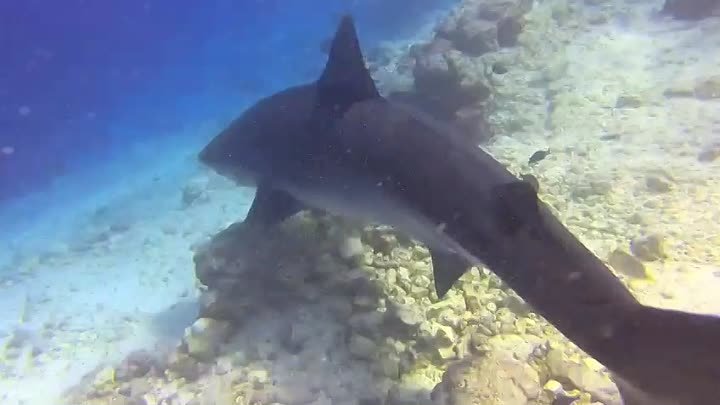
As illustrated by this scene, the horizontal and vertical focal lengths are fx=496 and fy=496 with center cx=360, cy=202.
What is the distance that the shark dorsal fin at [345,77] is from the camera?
3.36 metres

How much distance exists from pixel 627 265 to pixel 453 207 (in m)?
2.55

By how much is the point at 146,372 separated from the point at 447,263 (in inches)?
129

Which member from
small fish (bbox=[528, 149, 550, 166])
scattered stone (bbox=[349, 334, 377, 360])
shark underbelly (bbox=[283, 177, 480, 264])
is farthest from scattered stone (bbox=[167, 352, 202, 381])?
small fish (bbox=[528, 149, 550, 166])

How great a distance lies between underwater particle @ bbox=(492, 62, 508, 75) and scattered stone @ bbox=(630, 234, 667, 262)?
5.70 meters

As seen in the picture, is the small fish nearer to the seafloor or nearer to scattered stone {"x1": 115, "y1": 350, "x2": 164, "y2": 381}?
the seafloor

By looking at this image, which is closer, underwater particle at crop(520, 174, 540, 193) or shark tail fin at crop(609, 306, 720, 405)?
shark tail fin at crop(609, 306, 720, 405)

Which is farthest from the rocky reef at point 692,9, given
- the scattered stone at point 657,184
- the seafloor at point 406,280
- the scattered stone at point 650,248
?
the scattered stone at point 650,248

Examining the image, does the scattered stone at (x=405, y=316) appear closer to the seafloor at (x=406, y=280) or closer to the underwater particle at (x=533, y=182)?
the seafloor at (x=406, y=280)

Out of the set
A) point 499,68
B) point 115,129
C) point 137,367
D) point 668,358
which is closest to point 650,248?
point 668,358

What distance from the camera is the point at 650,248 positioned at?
4332 mm

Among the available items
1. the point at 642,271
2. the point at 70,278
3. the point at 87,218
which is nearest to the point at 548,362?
the point at 642,271

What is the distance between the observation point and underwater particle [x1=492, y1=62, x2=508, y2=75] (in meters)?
9.38

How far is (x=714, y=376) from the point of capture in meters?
1.61

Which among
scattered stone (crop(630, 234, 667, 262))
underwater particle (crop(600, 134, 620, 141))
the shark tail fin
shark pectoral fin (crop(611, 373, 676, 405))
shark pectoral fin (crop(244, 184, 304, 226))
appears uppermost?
shark pectoral fin (crop(244, 184, 304, 226))
